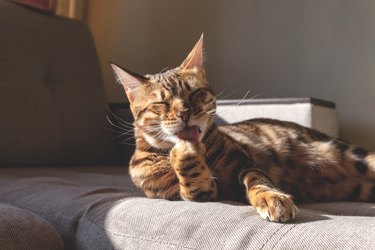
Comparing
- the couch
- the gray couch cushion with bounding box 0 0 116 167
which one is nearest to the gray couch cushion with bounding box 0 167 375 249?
the couch

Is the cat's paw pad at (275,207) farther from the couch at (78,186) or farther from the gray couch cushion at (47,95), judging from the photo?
the gray couch cushion at (47,95)

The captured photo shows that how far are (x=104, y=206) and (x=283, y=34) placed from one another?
4.42ft

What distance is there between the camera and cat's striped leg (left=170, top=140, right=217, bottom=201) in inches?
39.1

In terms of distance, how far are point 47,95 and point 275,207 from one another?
128 centimetres

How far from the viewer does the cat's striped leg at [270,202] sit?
86cm

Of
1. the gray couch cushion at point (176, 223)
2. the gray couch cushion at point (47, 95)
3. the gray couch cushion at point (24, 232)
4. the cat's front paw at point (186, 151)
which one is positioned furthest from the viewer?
the gray couch cushion at point (47, 95)

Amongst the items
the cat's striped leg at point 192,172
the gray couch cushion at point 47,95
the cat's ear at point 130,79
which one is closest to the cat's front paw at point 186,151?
the cat's striped leg at point 192,172

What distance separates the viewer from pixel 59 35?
210 cm

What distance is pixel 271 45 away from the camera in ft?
7.14

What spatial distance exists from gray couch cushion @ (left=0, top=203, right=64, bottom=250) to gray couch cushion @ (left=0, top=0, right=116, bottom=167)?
2.80 feet

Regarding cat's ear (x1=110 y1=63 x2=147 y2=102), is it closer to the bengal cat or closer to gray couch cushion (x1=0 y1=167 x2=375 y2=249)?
the bengal cat

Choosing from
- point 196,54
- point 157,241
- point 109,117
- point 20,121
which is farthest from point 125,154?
point 157,241

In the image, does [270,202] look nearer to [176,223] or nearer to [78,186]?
[176,223]

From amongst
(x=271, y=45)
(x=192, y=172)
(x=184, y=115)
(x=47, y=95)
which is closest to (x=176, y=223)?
(x=192, y=172)
